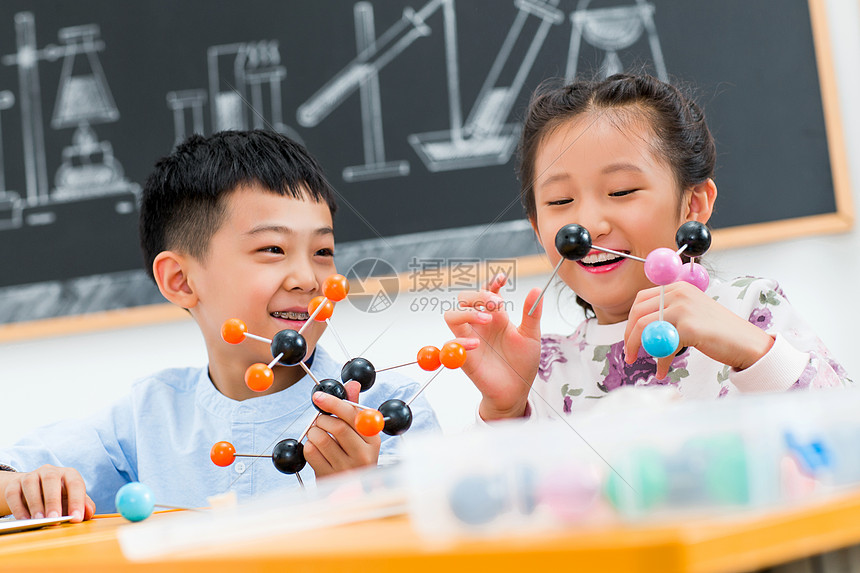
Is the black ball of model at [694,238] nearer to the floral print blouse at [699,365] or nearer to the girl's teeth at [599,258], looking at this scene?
the floral print blouse at [699,365]

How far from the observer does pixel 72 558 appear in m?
0.40

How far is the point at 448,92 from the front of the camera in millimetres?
1355

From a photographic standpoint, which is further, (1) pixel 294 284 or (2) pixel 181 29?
(2) pixel 181 29

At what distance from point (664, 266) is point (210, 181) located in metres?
0.65

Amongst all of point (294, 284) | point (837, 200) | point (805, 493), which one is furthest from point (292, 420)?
point (837, 200)

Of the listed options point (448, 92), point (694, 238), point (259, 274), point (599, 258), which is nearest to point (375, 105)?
point (448, 92)

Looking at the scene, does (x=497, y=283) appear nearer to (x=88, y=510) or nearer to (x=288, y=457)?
(x=288, y=457)

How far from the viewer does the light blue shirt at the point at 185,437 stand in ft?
3.05

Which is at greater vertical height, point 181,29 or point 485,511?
point 181,29

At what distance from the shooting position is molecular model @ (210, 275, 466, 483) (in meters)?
0.67

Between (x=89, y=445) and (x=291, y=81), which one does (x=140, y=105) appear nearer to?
(x=291, y=81)

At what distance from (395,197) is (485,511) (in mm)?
1109

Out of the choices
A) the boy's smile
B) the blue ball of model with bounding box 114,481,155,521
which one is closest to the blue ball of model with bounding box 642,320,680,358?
the blue ball of model with bounding box 114,481,155,521

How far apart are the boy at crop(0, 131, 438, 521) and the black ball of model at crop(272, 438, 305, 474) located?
0.59 feet
